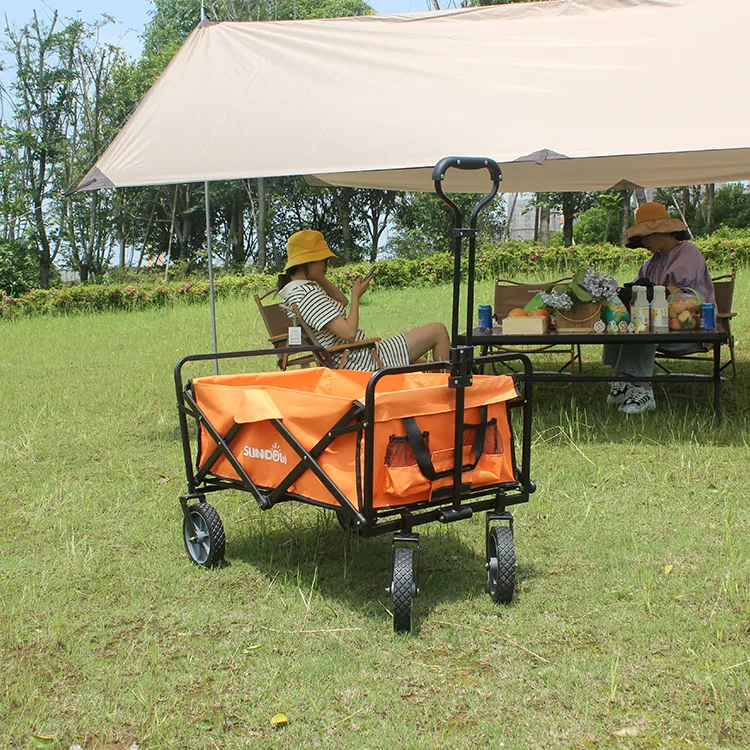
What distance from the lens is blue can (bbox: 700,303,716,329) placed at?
18.0ft

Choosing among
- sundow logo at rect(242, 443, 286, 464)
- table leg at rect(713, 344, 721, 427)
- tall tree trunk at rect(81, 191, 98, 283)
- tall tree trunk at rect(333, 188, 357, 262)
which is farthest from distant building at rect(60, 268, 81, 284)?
sundow logo at rect(242, 443, 286, 464)

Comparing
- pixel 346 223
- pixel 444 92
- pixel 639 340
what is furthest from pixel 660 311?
pixel 346 223

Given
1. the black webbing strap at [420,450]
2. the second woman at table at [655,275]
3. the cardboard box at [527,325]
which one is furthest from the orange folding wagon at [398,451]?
the second woman at table at [655,275]

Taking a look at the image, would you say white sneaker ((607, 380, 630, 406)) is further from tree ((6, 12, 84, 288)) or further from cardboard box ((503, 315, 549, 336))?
tree ((6, 12, 84, 288))

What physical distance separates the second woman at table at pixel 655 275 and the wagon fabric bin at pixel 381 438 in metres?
2.92

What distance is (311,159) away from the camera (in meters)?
4.87

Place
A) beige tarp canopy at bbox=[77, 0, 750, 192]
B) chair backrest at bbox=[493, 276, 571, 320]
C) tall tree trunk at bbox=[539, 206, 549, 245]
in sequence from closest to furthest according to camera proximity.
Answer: beige tarp canopy at bbox=[77, 0, 750, 192], chair backrest at bbox=[493, 276, 571, 320], tall tree trunk at bbox=[539, 206, 549, 245]

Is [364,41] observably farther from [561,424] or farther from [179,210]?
[179,210]

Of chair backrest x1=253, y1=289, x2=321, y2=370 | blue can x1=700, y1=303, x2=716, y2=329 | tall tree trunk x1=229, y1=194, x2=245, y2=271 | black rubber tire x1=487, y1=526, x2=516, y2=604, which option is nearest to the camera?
black rubber tire x1=487, y1=526, x2=516, y2=604

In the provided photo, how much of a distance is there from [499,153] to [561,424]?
5.58 feet

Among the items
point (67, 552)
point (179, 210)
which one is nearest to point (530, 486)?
point (67, 552)

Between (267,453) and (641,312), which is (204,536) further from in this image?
(641,312)

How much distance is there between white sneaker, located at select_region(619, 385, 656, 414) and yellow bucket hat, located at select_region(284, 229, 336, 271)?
7.12 feet

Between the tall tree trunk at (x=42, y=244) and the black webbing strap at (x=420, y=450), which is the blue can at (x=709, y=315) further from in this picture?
the tall tree trunk at (x=42, y=244)
